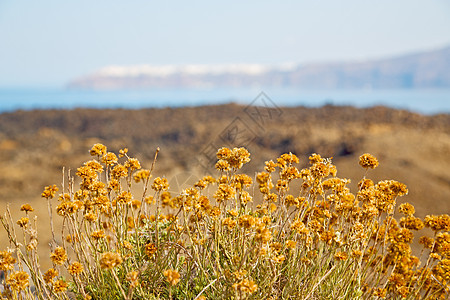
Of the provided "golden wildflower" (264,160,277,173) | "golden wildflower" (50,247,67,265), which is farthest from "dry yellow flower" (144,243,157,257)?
"golden wildflower" (264,160,277,173)

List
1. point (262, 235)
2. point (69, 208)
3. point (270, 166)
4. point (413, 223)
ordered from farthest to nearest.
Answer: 1. point (413, 223)
2. point (270, 166)
3. point (69, 208)
4. point (262, 235)

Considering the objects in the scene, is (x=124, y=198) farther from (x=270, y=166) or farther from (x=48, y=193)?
(x=270, y=166)

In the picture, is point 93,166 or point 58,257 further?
point 93,166

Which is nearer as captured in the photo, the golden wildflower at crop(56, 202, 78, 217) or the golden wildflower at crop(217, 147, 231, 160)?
the golden wildflower at crop(56, 202, 78, 217)


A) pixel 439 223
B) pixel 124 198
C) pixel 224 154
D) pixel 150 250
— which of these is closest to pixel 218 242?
pixel 150 250

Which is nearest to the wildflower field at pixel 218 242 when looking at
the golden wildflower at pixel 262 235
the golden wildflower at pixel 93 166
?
the golden wildflower at pixel 93 166

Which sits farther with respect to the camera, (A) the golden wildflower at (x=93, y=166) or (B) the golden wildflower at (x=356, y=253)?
(A) the golden wildflower at (x=93, y=166)

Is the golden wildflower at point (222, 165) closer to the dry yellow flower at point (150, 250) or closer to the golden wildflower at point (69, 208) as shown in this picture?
the dry yellow flower at point (150, 250)

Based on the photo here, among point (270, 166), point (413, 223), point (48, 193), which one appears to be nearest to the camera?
point (48, 193)

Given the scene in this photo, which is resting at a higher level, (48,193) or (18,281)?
(48,193)

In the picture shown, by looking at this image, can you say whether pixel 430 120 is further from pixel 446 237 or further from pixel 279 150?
pixel 446 237

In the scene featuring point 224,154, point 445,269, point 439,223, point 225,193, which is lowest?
point 445,269

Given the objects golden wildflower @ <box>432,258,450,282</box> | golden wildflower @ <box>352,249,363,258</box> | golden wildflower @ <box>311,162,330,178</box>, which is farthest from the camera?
golden wildflower @ <box>432,258,450,282</box>

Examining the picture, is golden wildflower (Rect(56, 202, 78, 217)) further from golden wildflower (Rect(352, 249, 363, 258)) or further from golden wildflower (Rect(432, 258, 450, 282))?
golden wildflower (Rect(432, 258, 450, 282))
